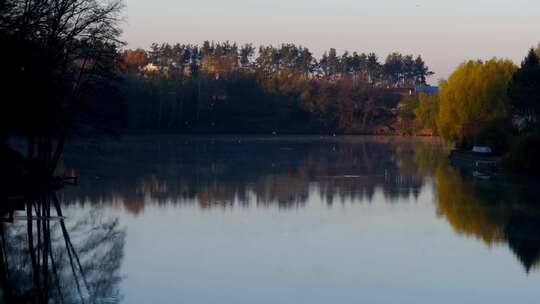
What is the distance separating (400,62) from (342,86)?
146 ft

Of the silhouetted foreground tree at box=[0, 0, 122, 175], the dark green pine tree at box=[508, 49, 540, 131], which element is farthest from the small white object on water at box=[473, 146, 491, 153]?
the silhouetted foreground tree at box=[0, 0, 122, 175]

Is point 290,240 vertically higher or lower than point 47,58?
lower

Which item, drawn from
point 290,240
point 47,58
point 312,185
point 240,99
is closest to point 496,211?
point 290,240

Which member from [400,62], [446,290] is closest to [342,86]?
[400,62]

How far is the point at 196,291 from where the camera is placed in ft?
42.5

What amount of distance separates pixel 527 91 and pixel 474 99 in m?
10.6

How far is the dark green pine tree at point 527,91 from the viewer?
1725 inches

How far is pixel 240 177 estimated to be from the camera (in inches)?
1385

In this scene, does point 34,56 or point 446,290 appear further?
point 34,56

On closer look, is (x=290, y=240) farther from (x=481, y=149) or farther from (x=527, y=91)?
(x=481, y=149)

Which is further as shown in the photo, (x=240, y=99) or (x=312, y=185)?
(x=240, y=99)

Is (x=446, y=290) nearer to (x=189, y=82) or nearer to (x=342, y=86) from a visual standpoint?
(x=189, y=82)

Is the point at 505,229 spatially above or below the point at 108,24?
below

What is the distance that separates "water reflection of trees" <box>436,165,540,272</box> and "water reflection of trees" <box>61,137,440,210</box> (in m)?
1.75
